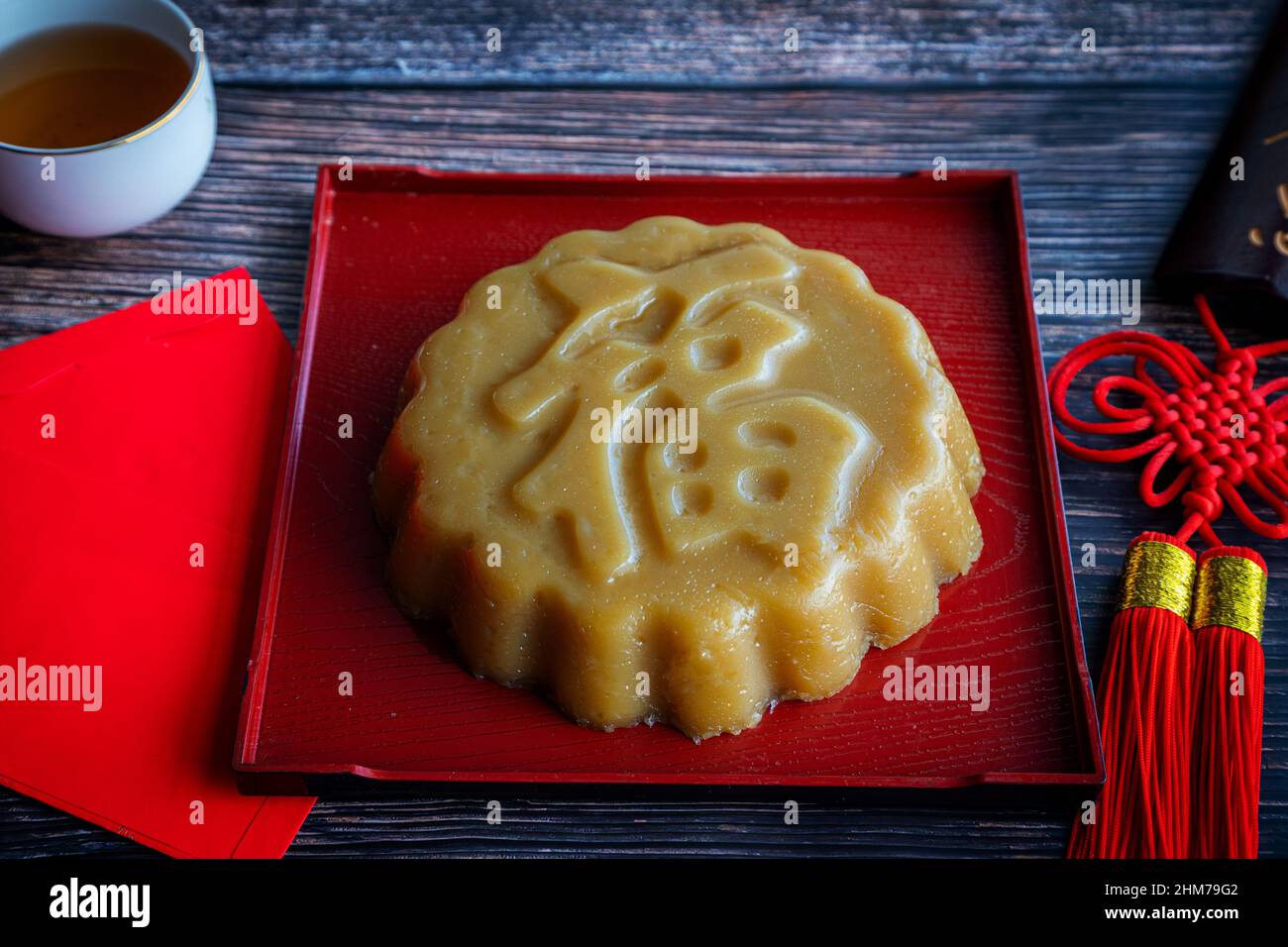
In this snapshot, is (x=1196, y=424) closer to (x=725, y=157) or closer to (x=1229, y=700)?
(x=1229, y=700)

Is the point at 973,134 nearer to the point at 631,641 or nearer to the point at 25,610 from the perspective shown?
the point at 631,641

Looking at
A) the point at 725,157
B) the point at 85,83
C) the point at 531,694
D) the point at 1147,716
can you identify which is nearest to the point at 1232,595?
the point at 1147,716

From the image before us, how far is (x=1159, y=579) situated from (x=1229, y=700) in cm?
18

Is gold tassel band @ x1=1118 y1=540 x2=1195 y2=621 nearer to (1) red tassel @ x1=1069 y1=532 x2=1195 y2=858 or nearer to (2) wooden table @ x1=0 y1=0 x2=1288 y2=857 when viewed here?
(1) red tassel @ x1=1069 y1=532 x2=1195 y2=858

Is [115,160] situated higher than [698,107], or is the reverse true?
[698,107]

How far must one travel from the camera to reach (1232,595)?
5.57ft

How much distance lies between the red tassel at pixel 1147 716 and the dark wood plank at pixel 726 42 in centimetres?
105

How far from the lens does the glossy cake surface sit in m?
1.56

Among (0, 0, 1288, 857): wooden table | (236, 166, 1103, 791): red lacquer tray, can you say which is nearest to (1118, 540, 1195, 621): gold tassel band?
(236, 166, 1103, 791): red lacquer tray

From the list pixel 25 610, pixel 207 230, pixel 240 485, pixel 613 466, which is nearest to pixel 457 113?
pixel 207 230

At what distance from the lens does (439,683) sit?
169 centimetres

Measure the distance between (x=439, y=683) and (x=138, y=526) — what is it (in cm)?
51

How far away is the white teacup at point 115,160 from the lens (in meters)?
1.90

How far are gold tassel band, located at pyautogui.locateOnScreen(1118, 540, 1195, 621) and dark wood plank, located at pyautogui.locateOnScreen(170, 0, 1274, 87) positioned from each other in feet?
3.31
